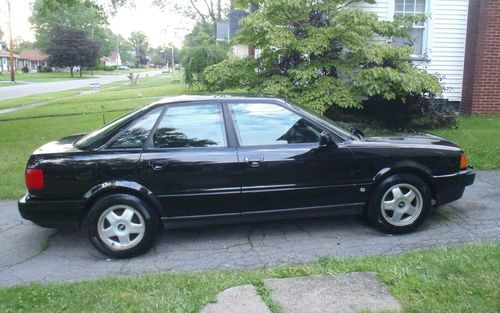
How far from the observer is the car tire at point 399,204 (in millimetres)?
4910

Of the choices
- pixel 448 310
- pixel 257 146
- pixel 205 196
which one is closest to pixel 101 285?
pixel 205 196

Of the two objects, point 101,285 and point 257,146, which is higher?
point 257,146

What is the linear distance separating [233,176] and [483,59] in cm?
967

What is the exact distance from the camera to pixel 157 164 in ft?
14.9

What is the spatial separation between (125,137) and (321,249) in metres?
2.17

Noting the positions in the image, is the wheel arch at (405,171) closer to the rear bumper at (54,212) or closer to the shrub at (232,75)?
the rear bumper at (54,212)

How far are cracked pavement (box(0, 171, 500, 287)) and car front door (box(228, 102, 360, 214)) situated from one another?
15.2 inches

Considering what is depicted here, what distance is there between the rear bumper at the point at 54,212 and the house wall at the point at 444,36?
9.53 m

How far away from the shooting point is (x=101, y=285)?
3824 mm

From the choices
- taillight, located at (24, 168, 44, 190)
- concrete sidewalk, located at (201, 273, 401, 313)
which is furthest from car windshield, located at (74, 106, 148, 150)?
concrete sidewalk, located at (201, 273, 401, 313)

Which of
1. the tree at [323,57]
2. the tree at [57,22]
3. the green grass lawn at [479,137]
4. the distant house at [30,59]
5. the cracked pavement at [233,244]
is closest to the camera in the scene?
the cracked pavement at [233,244]

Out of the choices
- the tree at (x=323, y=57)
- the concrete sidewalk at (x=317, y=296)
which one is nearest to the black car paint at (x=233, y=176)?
the concrete sidewalk at (x=317, y=296)

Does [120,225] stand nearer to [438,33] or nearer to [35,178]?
[35,178]

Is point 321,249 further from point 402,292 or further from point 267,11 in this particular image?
point 267,11
